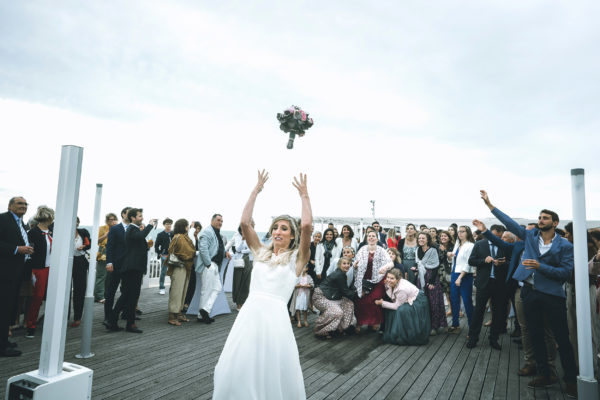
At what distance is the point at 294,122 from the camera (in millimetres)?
3012

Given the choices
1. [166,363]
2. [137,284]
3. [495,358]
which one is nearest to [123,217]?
[137,284]

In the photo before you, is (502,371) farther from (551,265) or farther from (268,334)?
(268,334)

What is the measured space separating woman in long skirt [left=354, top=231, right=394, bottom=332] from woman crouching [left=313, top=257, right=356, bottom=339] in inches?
8.3

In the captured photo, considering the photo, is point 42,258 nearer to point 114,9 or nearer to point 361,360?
point 114,9

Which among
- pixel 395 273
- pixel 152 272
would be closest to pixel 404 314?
pixel 395 273

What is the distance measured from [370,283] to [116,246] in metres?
4.40

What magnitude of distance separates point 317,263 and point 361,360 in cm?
259

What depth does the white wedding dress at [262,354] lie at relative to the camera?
203 cm

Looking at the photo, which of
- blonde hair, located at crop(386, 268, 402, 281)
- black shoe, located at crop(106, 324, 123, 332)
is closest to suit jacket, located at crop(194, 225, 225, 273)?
black shoe, located at crop(106, 324, 123, 332)

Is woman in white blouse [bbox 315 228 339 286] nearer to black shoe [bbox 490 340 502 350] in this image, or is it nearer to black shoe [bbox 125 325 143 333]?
black shoe [bbox 490 340 502 350]

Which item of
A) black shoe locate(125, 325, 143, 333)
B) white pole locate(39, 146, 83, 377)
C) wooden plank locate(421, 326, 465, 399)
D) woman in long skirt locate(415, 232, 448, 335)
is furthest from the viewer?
woman in long skirt locate(415, 232, 448, 335)

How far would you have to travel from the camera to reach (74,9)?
4.62 metres

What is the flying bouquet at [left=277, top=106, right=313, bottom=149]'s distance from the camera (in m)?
3.01

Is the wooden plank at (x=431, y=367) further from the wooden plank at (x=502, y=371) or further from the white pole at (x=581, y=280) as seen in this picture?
the white pole at (x=581, y=280)
